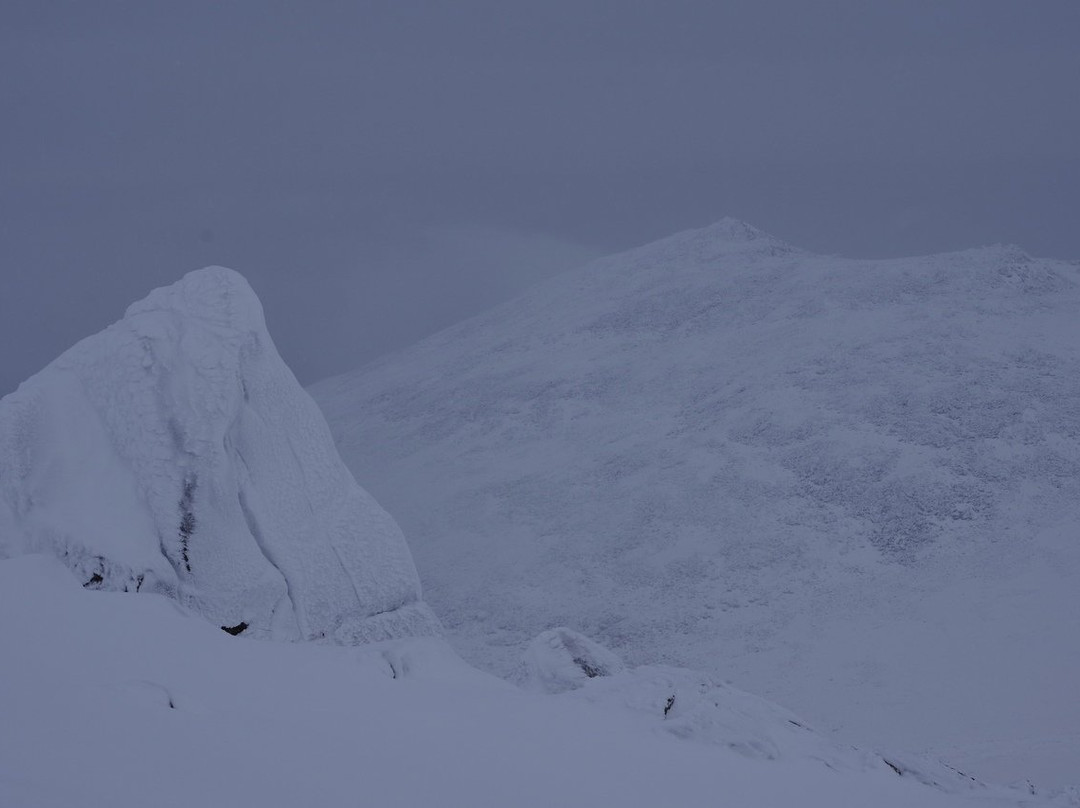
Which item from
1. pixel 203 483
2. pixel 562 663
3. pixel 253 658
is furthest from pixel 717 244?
pixel 253 658

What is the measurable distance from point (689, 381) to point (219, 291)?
2307 centimetres

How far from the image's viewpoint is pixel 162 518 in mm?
11969

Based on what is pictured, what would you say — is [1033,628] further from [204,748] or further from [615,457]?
[204,748]

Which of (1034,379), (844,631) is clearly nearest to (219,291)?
(844,631)

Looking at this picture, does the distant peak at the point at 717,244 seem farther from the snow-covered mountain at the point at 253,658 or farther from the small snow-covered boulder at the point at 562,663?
the small snow-covered boulder at the point at 562,663

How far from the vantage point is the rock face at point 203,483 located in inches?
456

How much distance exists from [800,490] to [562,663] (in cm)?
1739

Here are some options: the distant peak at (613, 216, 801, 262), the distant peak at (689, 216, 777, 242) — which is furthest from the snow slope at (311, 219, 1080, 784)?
the distant peak at (689, 216, 777, 242)

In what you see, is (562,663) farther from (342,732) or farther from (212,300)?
(212,300)

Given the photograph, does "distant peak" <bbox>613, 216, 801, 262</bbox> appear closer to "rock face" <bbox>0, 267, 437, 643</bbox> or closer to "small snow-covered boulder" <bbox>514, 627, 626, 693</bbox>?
"rock face" <bbox>0, 267, 437, 643</bbox>

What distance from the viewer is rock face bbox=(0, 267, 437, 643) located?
38.0 feet

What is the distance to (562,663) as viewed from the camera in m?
10.3

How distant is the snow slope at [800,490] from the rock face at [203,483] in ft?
28.4

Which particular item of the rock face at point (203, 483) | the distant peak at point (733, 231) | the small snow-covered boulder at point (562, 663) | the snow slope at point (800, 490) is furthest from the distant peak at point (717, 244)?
the small snow-covered boulder at point (562, 663)
